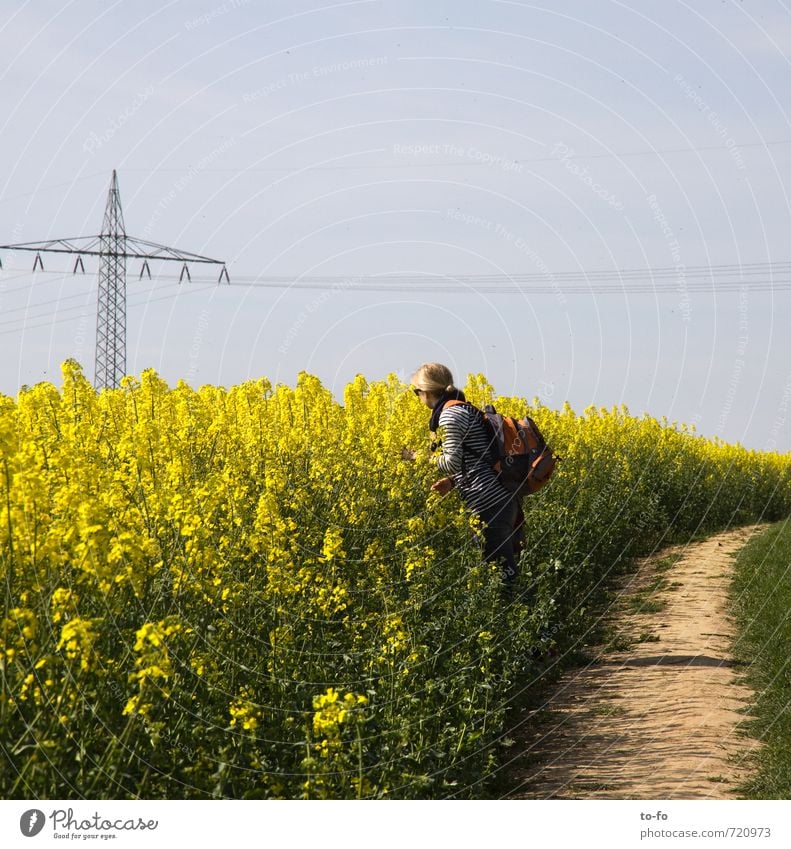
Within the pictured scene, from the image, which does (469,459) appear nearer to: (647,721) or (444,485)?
(444,485)

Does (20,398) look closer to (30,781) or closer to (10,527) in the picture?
(10,527)

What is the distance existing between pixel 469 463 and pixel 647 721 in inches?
82.2

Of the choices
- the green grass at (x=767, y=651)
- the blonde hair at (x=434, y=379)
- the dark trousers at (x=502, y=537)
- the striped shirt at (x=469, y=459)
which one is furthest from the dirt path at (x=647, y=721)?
the blonde hair at (x=434, y=379)

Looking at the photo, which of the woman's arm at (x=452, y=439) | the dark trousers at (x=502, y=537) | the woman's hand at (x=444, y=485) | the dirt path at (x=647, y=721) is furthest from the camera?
the dark trousers at (x=502, y=537)

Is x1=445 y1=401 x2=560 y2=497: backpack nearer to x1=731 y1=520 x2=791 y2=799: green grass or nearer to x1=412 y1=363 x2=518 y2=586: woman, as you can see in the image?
x1=412 y1=363 x2=518 y2=586: woman

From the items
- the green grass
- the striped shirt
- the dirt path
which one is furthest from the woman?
the green grass

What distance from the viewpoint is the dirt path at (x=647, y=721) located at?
5973mm

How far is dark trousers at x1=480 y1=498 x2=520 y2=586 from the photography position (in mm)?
7779

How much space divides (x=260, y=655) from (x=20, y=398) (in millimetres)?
3245

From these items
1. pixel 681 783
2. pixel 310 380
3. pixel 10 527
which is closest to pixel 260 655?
pixel 10 527

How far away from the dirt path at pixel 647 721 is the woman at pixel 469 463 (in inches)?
45.0

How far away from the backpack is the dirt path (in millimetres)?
1515

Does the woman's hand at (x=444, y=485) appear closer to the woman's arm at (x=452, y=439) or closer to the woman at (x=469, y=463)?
the woman at (x=469, y=463)

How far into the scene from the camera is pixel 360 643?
19.1 ft
